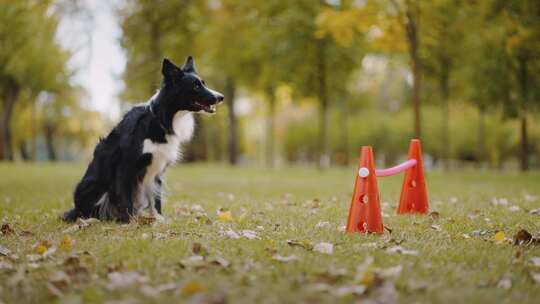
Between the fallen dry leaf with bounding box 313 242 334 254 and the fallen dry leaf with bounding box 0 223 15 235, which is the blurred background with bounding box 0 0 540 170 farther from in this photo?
the fallen dry leaf with bounding box 313 242 334 254

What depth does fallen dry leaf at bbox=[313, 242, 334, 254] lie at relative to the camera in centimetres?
387

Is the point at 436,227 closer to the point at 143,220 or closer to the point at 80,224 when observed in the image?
the point at 143,220

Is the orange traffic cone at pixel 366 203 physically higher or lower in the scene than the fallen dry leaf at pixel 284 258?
higher

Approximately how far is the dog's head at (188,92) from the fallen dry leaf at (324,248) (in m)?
2.16

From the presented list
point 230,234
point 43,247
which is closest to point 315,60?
point 230,234

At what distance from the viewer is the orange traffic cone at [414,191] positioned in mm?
6262

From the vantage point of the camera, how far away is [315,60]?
732 inches

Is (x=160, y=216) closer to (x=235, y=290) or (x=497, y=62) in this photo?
(x=235, y=290)

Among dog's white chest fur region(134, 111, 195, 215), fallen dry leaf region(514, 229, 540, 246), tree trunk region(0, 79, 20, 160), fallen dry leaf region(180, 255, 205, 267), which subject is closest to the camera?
fallen dry leaf region(180, 255, 205, 267)

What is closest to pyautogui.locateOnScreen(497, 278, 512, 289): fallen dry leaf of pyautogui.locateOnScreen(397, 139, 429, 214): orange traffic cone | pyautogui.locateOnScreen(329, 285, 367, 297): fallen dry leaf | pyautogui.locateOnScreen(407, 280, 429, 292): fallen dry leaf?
pyautogui.locateOnScreen(407, 280, 429, 292): fallen dry leaf

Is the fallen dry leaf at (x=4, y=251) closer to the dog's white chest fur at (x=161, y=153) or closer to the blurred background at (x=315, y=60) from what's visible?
the dog's white chest fur at (x=161, y=153)

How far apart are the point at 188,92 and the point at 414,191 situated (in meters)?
3.03

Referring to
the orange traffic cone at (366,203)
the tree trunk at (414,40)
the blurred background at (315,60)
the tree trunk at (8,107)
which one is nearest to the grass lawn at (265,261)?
the orange traffic cone at (366,203)

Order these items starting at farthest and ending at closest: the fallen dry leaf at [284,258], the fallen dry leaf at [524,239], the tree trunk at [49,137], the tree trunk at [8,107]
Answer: the tree trunk at [49,137], the tree trunk at [8,107], the fallen dry leaf at [524,239], the fallen dry leaf at [284,258]
